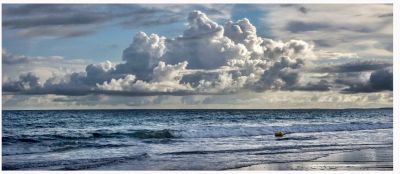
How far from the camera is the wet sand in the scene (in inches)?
486

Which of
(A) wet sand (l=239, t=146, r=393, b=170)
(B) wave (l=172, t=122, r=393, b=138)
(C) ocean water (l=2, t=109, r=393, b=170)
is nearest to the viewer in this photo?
(A) wet sand (l=239, t=146, r=393, b=170)

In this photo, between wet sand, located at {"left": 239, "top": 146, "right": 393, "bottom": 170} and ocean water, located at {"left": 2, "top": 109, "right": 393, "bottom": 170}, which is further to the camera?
ocean water, located at {"left": 2, "top": 109, "right": 393, "bottom": 170}

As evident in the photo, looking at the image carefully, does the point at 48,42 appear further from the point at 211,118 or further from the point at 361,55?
the point at 211,118

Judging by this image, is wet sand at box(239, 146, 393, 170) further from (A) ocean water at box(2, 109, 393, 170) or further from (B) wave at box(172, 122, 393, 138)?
(B) wave at box(172, 122, 393, 138)

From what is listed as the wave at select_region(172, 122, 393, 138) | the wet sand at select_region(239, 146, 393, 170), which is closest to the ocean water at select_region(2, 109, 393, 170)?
the wave at select_region(172, 122, 393, 138)

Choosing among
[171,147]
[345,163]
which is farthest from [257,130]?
[345,163]

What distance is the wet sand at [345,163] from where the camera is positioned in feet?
40.5

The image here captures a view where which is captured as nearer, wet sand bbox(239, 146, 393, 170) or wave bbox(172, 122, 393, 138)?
wet sand bbox(239, 146, 393, 170)

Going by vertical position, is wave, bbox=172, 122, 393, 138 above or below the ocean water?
above

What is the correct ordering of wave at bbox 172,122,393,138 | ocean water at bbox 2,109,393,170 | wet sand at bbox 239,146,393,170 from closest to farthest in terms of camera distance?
wet sand at bbox 239,146,393,170, ocean water at bbox 2,109,393,170, wave at bbox 172,122,393,138

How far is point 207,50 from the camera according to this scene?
15320 millimetres

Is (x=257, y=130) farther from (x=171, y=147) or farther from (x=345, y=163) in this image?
(x=345, y=163)

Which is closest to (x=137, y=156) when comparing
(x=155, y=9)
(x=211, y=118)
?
(x=155, y=9)

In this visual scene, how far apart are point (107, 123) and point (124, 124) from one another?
93 centimetres
